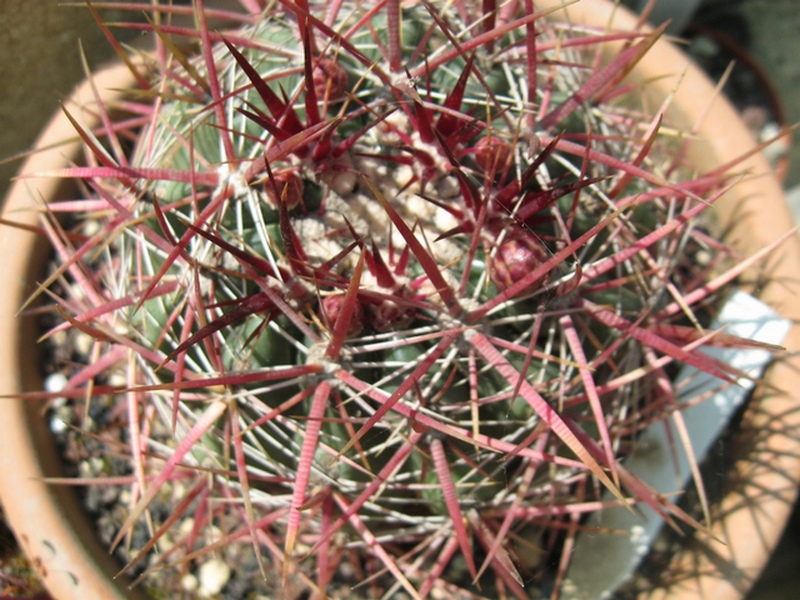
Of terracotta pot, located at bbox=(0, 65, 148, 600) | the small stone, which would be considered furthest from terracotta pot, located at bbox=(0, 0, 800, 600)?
the small stone

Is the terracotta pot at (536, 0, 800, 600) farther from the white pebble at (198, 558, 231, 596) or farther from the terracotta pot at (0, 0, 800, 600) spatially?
the white pebble at (198, 558, 231, 596)

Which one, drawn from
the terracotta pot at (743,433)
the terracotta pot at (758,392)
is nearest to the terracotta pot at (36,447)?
the terracotta pot at (743,433)

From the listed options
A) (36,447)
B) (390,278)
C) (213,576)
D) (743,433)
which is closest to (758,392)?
(743,433)

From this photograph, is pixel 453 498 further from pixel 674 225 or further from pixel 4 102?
pixel 4 102

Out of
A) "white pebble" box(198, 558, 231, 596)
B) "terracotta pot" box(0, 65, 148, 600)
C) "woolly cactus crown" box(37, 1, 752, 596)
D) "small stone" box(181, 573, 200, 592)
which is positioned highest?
"woolly cactus crown" box(37, 1, 752, 596)

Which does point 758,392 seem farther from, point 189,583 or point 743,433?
point 189,583

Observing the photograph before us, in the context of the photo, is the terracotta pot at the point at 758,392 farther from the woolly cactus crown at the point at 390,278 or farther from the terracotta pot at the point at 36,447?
the terracotta pot at the point at 36,447

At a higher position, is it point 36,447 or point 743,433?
point 743,433

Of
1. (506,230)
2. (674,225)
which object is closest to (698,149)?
(674,225)
